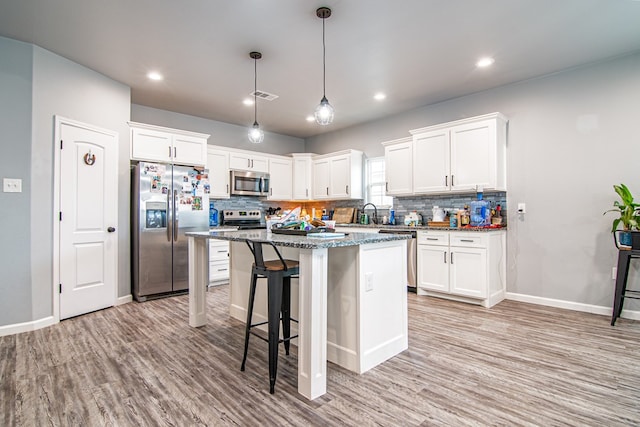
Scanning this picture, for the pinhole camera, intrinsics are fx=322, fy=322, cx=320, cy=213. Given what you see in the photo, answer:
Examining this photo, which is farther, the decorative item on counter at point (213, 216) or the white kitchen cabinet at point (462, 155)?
the decorative item on counter at point (213, 216)

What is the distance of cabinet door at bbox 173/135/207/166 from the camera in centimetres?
456

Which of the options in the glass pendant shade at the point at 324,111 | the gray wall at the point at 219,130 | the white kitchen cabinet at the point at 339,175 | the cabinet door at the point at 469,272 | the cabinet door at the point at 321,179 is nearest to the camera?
the glass pendant shade at the point at 324,111

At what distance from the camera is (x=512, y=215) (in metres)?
4.09

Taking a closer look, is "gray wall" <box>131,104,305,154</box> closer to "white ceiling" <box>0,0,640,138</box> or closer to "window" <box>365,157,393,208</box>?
"white ceiling" <box>0,0,640,138</box>

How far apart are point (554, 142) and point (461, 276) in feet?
6.26

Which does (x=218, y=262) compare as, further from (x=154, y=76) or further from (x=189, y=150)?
(x=154, y=76)

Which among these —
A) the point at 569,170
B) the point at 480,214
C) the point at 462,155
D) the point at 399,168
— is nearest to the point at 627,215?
the point at 569,170

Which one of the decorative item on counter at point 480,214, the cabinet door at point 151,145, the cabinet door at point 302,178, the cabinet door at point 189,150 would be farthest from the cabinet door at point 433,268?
the cabinet door at point 151,145

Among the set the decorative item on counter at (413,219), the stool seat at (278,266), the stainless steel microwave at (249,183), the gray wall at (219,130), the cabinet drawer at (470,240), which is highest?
the gray wall at (219,130)

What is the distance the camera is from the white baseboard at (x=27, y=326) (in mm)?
2928

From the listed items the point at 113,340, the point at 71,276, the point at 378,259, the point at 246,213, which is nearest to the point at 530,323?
the point at 378,259

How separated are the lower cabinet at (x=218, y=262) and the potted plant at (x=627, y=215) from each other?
4765mm

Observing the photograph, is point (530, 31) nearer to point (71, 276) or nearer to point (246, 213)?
point (246, 213)

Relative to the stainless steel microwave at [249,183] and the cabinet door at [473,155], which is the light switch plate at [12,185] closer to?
the stainless steel microwave at [249,183]
